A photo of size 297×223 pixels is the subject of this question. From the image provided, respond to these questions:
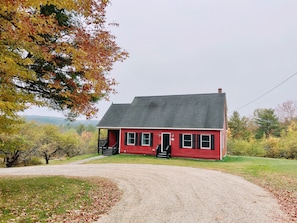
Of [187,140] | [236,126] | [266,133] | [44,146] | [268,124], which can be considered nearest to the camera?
[187,140]

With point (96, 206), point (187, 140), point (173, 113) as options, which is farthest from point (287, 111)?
point (96, 206)

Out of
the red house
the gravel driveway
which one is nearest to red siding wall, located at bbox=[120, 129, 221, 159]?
the red house

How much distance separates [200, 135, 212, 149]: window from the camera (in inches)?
748

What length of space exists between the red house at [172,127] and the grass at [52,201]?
473 inches

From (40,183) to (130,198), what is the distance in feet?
12.1

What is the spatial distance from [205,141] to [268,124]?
25801mm

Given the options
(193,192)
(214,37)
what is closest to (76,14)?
(193,192)

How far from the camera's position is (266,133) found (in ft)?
129

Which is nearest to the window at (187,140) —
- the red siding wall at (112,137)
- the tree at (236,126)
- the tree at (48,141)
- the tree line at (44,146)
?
the red siding wall at (112,137)

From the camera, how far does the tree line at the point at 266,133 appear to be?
25969 mm

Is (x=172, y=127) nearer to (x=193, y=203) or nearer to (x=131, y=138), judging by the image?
(x=131, y=138)

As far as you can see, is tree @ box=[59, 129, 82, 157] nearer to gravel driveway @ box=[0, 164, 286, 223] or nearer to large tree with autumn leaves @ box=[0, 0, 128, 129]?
gravel driveway @ box=[0, 164, 286, 223]

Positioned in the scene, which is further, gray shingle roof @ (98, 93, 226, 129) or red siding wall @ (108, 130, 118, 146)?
red siding wall @ (108, 130, 118, 146)

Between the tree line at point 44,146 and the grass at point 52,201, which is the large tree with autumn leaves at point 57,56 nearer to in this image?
the grass at point 52,201
